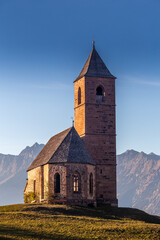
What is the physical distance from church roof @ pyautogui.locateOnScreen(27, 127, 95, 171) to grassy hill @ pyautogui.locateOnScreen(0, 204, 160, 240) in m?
8.54

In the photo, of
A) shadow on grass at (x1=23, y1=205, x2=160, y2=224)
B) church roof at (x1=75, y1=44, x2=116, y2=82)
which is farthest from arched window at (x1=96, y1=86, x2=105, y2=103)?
shadow on grass at (x1=23, y1=205, x2=160, y2=224)

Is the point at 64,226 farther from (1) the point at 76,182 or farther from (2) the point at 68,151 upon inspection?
(2) the point at 68,151

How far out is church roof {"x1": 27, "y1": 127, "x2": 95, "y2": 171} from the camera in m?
68.3

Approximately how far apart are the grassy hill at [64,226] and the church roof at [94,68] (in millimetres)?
24444

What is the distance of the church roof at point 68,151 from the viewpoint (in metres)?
68.3

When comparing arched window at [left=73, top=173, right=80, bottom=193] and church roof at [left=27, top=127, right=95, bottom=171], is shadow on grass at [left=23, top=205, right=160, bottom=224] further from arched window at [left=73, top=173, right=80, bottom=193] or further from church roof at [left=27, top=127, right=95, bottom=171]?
church roof at [left=27, top=127, right=95, bottom=171]

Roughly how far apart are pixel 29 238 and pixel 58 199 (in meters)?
24.6

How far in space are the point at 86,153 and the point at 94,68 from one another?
15.1m

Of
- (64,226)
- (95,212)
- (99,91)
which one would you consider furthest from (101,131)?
(64,226)

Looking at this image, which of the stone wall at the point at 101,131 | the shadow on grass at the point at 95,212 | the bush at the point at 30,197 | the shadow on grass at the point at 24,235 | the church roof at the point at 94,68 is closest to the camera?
the shadow on grass at the point at 24,235

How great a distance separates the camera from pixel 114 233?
46406 millimetres

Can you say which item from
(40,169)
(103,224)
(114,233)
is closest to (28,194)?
(40,169)

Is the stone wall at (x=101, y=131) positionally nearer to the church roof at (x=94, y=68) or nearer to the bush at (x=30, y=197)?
the church roof at (x=94, y=68)

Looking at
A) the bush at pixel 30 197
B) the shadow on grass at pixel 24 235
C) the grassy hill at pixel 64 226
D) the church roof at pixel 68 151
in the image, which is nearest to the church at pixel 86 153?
the church roof at pixel 68 151
